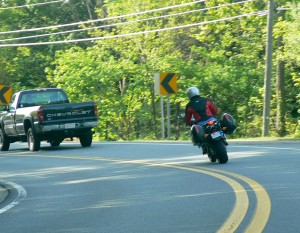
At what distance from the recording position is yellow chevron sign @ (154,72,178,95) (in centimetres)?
3472

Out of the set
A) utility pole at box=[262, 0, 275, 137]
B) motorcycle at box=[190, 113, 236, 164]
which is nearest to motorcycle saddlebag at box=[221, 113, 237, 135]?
motorcycle at box=[190, 113, 236, 164]

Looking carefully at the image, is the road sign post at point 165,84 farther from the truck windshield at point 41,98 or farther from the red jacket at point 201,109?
the red jacket at point 201,109

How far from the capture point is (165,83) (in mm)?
34969

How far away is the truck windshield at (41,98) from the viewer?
29.9 m

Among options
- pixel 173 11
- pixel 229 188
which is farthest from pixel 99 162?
pixel 173 11

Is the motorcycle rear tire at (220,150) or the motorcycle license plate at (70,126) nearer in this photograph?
the motorcycle rear tire at (220,150)

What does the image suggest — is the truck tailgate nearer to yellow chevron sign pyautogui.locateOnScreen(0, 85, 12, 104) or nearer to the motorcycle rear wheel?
the motorcycle rear wheel

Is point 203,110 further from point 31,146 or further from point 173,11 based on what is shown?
point 173,11

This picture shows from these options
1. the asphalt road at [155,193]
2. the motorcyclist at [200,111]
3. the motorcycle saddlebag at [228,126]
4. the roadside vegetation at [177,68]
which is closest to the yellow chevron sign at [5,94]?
the roadside vegetation at [177,68]

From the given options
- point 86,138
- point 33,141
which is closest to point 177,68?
point 86,138

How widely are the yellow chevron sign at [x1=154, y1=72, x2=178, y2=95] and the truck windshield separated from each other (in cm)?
550

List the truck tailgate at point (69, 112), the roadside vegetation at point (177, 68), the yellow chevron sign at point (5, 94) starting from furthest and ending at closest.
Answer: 1. the roadside vegetation at point (177, 68)
2. the yellow chevron sign at point (5, 94)
3. the truck tailgate at point (69, 112)

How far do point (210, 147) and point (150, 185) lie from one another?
431 cm

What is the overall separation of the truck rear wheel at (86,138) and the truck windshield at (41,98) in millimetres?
1249
